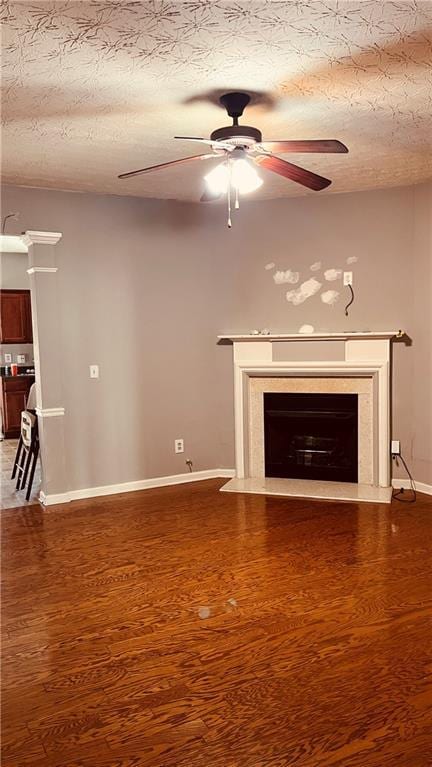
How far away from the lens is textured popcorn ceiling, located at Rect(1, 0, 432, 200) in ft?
6.66

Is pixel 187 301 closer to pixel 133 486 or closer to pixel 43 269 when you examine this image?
pixel 43 269

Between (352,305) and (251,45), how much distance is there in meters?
2.76

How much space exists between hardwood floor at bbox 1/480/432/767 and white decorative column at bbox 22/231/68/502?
1.79 feet

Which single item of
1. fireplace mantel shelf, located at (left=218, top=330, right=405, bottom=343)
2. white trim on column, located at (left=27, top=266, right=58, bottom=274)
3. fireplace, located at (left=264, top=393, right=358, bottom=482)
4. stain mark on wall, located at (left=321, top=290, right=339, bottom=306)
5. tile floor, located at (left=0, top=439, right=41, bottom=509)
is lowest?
tile floor, located at (left=0, top=439, right=41, bottom=509)

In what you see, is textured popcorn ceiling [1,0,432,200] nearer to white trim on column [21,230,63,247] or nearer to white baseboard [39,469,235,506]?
white trim on column [21,230,63,247]

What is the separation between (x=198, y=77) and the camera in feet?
8.19

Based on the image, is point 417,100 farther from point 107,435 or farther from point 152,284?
point 107,435

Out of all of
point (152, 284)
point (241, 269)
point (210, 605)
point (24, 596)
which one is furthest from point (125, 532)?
point (241, 269)

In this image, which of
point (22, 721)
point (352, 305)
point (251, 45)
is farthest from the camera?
point (352, 305)

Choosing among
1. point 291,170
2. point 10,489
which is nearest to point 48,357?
point 10,489

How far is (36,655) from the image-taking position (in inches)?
94.0

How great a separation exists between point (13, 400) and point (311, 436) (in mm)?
4752

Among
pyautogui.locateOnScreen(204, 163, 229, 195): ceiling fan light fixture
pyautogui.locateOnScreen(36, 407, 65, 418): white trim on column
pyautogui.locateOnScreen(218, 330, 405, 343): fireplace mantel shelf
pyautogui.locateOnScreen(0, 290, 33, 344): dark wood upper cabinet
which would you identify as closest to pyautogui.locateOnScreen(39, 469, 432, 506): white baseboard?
pyautogui.locateOnScreen(36, 407, 65, 418): white trim on column

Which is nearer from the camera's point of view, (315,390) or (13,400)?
(315,390)
